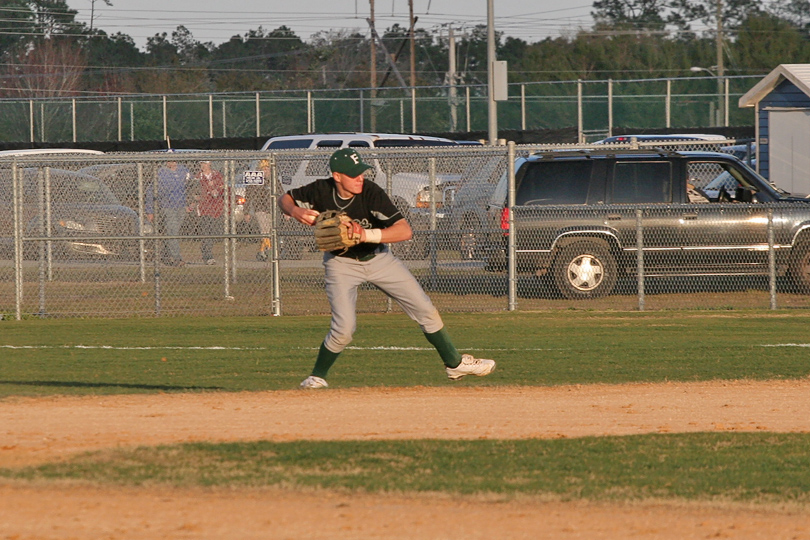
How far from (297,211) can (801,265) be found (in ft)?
31.2

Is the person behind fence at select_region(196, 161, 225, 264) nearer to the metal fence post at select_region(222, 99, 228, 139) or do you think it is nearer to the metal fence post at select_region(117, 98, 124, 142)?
the metal fence post at select_region(222, 99, 228, 139)

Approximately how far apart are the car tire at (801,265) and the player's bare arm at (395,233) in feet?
29.4

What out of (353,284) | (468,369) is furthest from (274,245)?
(353,284)

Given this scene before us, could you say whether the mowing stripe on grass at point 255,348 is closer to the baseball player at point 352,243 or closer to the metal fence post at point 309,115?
the baseball player at point 352,243

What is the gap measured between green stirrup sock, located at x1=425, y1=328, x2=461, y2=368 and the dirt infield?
0.87 feet

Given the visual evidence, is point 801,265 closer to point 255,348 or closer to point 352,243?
point 255,348

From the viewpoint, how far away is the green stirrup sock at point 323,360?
856 cm

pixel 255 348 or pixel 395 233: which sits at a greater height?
pixel 395 233

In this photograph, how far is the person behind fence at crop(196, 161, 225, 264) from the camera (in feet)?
49.4

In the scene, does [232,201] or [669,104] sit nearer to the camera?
[232,201]

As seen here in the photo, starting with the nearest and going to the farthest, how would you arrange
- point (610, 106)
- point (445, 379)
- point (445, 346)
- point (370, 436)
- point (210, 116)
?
point (370, 436)
point (445, 346)
point (445, 379)
point (610, 106)
point (210, 116)

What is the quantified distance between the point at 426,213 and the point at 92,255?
4303 millimetres

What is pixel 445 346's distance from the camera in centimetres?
A: 866

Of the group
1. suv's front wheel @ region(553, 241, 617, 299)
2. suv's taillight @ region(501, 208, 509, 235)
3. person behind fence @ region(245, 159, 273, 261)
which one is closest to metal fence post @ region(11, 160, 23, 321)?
person behind fence @ region(245, 159, 273, 261)
